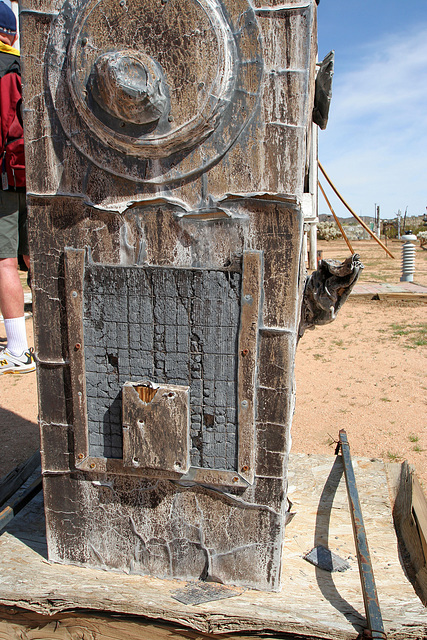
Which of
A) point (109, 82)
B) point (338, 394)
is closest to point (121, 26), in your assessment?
point (109, 82)

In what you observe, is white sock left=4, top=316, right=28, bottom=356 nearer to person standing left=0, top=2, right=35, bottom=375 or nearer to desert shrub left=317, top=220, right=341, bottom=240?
person standing left=0, top=2, right=35, bottom=375

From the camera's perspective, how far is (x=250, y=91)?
4.68 feet

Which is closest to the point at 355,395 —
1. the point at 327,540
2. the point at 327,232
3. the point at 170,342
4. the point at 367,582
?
the point at 327,540

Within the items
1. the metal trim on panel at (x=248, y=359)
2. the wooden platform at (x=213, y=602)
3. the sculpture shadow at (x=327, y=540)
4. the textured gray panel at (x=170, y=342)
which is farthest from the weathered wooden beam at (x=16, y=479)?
the sculpture shadow at (x=327, y=540)

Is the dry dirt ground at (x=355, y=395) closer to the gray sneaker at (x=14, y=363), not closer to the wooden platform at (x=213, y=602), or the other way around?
the gray sneaker at (x=14, y=363)

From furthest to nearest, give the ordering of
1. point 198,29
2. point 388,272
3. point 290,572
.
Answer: point 388,272 → point 290,572 → point 198,29

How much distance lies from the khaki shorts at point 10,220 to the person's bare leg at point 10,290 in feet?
0.27

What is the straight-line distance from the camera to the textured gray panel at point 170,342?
155 centimetres

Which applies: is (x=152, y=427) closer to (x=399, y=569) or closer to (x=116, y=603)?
(x=116, y=603)

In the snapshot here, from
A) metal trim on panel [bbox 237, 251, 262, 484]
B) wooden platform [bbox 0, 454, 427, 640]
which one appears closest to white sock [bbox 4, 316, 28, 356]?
wooden platform [bbox 0, 454, 427, 640]

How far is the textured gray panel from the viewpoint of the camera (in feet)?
5.08

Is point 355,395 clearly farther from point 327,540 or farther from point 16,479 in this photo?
point 16,479

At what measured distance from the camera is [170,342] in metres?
1.60

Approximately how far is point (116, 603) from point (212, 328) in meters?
0.93
